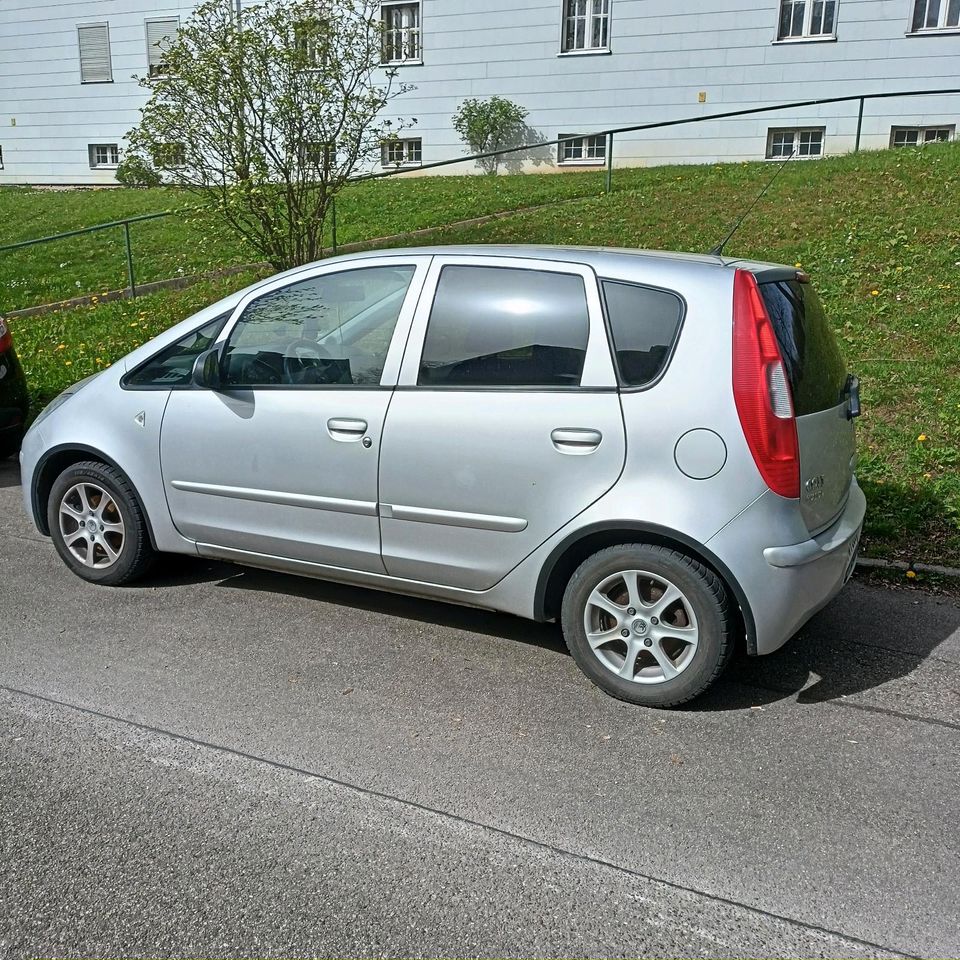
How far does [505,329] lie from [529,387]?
0.91 feet

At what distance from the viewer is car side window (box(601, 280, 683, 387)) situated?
3.76m

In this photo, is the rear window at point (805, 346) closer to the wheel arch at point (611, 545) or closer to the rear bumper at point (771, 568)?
the rear bumper at point (771, 568)

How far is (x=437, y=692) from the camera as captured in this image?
4.02 m

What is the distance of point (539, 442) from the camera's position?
3883mm

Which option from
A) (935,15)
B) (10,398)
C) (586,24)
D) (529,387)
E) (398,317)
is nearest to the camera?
(529,387)

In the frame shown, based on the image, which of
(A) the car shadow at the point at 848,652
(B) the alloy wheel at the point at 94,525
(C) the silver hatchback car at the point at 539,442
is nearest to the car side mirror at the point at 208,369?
(C) the silver hatchback car at the point at 539,442

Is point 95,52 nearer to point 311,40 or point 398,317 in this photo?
point 311,40

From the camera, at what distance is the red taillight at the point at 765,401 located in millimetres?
3590

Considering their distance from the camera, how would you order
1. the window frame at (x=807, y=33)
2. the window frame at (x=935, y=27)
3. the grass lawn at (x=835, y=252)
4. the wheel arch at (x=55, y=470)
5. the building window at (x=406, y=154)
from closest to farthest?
the wheel arch at (x=55, y=470) → the grass lawn at (x=835, y=252) → the window frame at (x=935, y=27) → the window frame at (x=807, y=33) → the building window at (x=406, y=154)

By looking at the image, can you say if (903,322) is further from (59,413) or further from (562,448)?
(59,413)

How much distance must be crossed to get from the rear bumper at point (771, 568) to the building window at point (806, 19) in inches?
752

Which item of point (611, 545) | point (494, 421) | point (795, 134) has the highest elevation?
point (795, 134)

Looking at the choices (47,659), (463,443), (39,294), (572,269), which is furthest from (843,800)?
(39,294)

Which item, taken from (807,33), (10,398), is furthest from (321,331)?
(807,33)
